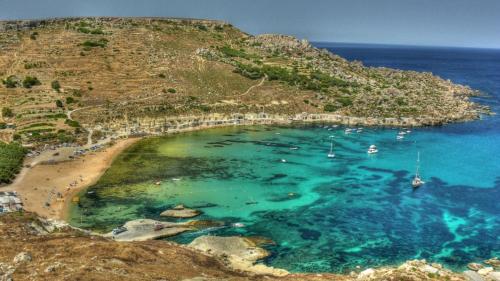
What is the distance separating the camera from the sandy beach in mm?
64500

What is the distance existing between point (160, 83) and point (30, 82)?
3269 cm

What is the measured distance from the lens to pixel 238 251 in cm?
5228

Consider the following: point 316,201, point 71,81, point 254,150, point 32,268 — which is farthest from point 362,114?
point 32,268

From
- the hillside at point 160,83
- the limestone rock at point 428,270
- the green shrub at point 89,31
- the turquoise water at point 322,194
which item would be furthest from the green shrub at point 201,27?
the limestone rock at point 428,270

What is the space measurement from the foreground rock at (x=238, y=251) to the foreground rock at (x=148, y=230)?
4.38 metres

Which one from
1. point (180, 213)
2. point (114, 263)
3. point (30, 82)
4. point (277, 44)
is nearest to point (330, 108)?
point (277, 44)

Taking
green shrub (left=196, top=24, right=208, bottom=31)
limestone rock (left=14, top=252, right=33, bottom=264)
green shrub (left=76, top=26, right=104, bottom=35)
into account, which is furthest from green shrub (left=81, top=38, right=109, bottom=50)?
limestone rock (left=14, top=252, right=33, bottom=264)

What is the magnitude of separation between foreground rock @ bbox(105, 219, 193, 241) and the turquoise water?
225 cm

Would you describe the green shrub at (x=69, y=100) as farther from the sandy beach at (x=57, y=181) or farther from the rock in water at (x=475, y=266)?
the rock in water at (x=475, y=266)

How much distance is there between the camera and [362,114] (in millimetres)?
131750

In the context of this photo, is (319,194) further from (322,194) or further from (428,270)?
(428,270)

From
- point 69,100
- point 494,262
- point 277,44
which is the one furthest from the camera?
point 277,44

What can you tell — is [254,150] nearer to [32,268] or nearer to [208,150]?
[208,150]

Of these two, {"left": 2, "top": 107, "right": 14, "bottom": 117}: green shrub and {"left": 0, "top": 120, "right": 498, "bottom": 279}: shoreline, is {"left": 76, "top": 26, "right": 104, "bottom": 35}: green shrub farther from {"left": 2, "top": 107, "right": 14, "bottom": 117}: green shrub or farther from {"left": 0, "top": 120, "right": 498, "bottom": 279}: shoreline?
{"left": 0, "top": 120, "right": 498, "bottom": 279}: shoreline
